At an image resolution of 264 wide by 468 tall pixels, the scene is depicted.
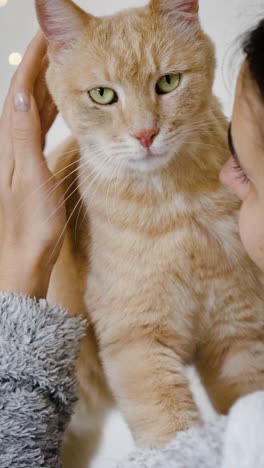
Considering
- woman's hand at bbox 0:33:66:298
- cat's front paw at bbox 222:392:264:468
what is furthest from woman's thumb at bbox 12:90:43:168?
cat's front paw at bbox 222:392:264:468

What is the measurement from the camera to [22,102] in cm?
95

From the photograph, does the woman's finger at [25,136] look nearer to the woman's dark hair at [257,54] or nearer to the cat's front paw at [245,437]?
the woman's dark hair at [257,54]

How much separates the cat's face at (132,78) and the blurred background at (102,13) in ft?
0.47

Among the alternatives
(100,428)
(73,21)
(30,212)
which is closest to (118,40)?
(73,21)

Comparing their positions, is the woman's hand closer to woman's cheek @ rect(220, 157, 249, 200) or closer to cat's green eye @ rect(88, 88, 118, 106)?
cat's green eye @ rect(88, 88, 118, 106)

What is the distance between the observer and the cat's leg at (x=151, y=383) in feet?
2.96

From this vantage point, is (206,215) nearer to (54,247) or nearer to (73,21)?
(54,247)

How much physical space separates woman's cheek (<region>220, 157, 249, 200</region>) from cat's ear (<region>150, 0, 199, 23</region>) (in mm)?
260

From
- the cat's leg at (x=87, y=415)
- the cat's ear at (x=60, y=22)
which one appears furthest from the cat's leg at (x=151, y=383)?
the cat's ear at (x=60, y=22)

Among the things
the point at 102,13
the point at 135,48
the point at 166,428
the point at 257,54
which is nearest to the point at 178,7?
the point at 135,48

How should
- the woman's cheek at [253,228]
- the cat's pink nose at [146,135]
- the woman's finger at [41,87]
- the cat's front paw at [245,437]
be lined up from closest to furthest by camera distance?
1. the cat's front paw at [245,437]
2. the woman's cheek at [253,228]
3. the cat's pink nose at [146,135]
4. the woman's finger at [41,87]

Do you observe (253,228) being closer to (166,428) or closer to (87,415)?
(166,428)

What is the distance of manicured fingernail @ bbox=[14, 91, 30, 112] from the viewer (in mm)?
944

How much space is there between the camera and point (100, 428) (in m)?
1.18
